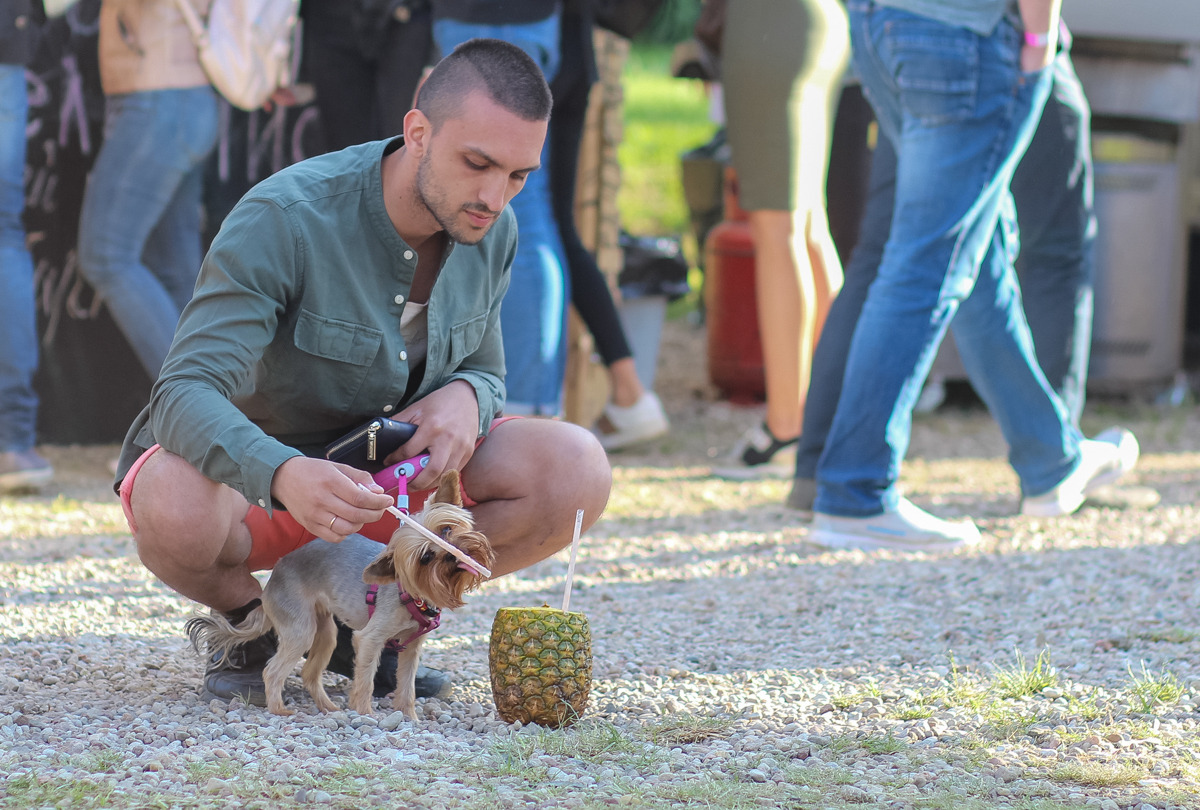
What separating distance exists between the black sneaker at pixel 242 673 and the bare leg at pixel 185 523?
18 centimetres

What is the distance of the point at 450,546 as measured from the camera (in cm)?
212

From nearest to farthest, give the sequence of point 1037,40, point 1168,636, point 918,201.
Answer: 1. point 1168,636
2. point 1037,40
3. point 918,201

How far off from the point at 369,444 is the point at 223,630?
461mm

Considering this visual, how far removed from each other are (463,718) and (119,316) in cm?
261

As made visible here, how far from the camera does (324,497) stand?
2074mm

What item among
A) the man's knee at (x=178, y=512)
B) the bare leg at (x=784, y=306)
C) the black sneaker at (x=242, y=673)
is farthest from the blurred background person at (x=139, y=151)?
the man's knee at (x=178, y=512)

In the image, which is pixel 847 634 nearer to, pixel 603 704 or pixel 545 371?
pixel 603 704

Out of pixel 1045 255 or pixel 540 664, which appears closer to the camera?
pixel 540 664

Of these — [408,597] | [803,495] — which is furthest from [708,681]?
[803,495]

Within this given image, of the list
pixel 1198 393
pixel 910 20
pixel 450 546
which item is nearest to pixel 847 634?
pixel 450 546

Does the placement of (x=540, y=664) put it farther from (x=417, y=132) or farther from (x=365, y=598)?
(x=417, y=132)

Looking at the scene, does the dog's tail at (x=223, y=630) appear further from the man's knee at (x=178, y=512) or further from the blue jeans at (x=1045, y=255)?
the blue jeans at (x=1045, y=255)

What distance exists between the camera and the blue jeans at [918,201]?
11.7 ft

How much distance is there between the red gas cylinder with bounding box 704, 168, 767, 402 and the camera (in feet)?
20.6
